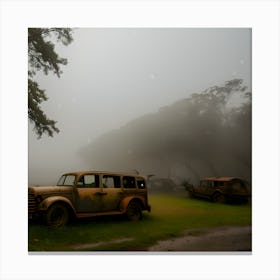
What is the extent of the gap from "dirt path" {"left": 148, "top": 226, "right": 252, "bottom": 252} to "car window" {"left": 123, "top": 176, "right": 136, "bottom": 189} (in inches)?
36.6

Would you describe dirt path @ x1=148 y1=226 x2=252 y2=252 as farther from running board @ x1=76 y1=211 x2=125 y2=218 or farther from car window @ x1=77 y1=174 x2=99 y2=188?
car window @ x1=77 y1=174 x2=99 y2=188

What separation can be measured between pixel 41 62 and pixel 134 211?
8.65ft

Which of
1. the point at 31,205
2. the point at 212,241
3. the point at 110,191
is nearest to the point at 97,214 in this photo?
the point at 110,191

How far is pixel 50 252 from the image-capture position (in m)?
5.17

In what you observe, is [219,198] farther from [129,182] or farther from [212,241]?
[129,182]

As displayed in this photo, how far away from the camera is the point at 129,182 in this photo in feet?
18.5

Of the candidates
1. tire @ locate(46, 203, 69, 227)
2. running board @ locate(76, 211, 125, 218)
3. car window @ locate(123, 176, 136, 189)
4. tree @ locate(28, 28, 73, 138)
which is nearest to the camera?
tire @ locate(46, 203, 69, 227)

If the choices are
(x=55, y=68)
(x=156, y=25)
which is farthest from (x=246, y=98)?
(x=55, y=68)

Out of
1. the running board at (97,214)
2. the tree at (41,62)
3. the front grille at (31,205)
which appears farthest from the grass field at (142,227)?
the tree at (41,62)

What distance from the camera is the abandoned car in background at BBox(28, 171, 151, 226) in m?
5.25

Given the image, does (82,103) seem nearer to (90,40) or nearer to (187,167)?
(90,40)

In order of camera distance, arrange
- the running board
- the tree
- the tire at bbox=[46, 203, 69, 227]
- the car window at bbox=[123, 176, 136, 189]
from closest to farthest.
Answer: the tire at bbox=[46, 203, 69, 227], the running board, the tree, the car window at bbox=[123, 176, 136, 189]

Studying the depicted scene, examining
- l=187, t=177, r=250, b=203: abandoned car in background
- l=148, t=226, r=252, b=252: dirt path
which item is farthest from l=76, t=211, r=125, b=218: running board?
l=187, t=177, r=250, b=203: abandoned car in background

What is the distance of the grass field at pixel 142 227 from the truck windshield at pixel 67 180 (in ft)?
1.87
